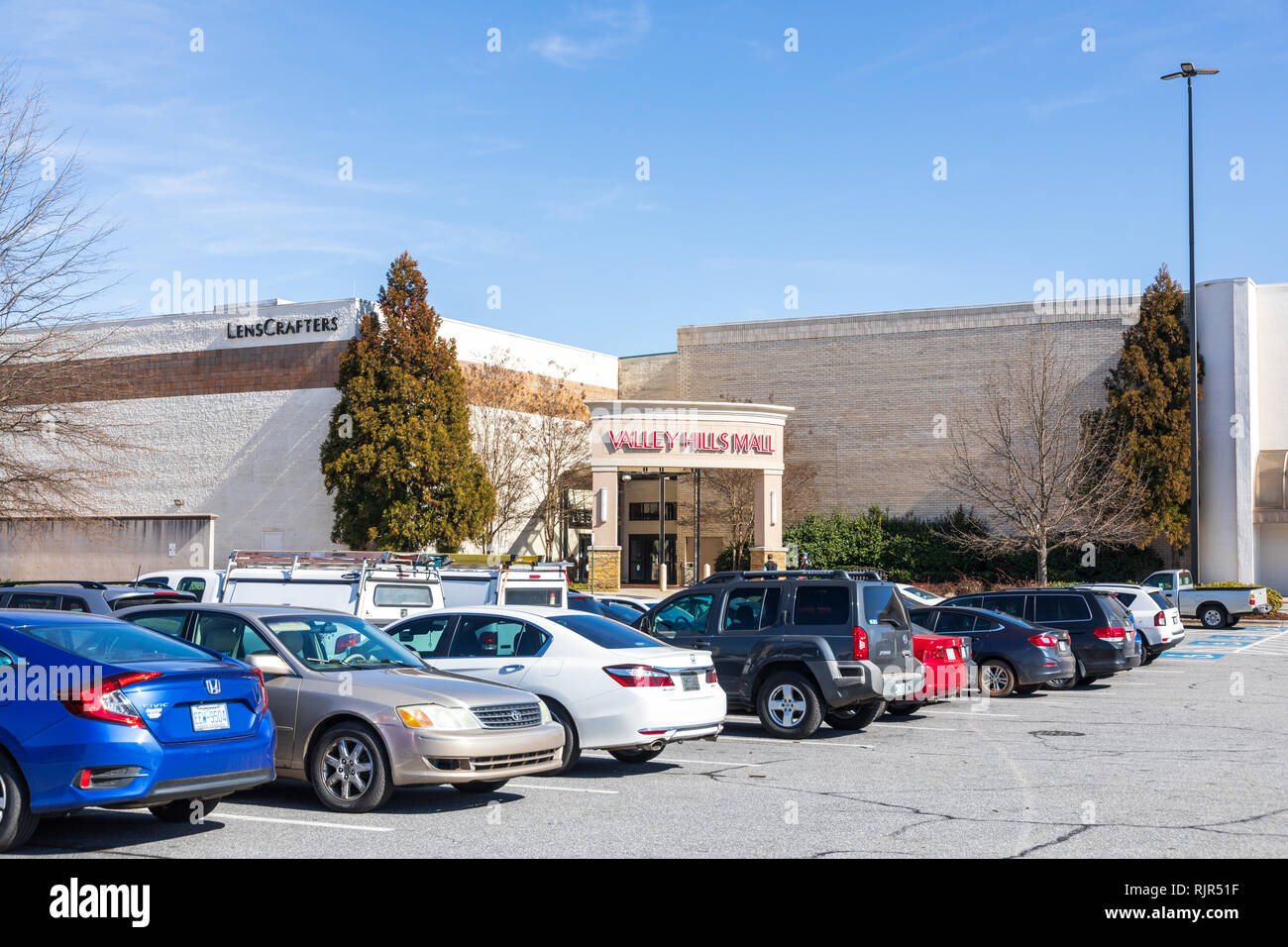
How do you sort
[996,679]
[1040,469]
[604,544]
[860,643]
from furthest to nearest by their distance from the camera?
[604,544], [1040,469], [996,679], [860,643]

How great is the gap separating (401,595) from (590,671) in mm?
5536

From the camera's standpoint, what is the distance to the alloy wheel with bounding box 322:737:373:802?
32.1 ft

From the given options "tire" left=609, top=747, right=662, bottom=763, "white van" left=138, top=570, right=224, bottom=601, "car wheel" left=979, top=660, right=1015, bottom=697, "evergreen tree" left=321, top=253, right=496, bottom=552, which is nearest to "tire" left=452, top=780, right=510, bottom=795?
"tire" left=609, top=747, right=662, bottom=763

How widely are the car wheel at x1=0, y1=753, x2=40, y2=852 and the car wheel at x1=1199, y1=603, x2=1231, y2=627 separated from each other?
36.0 m

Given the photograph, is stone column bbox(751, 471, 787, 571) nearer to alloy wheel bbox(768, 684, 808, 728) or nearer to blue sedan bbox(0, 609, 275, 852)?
alloy wheel bbox(768, 684, 808, 728)

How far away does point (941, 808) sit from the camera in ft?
33.0

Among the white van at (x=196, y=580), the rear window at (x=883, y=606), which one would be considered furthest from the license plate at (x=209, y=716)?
the white van at (x=196, y=580)

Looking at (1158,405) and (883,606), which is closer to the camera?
(883,606)

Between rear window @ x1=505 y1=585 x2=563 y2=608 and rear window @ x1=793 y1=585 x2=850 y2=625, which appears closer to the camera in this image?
rear window @ x1=793 y1=585 x2=850 y2=625

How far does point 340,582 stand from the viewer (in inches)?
639

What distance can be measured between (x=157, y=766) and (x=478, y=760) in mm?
2520

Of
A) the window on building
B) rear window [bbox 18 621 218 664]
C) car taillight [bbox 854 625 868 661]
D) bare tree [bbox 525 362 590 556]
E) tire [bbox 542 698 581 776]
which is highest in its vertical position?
bare tree [bbox 525 362 590 556]

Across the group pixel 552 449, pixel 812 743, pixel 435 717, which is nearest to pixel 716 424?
pixel 552 449

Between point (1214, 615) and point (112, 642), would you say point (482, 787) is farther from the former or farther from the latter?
point (1214, 615)
